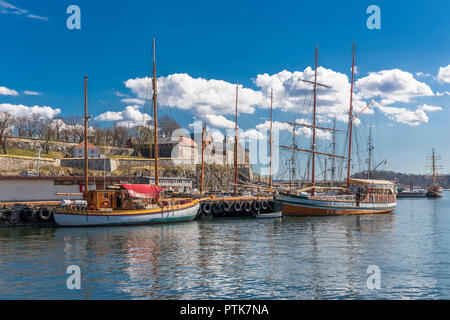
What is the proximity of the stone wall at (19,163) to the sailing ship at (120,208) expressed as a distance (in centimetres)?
5838

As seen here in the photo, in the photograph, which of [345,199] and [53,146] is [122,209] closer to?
[345,199]

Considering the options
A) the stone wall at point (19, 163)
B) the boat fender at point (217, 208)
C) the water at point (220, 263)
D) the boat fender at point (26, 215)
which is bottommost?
the water at point (220, 263)

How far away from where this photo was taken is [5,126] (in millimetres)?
110188

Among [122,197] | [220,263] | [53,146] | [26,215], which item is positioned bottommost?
[220,263]

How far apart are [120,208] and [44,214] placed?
7.84m

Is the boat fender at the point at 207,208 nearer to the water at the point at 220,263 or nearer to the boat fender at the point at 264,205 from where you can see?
the boat fender at the point at 264,205

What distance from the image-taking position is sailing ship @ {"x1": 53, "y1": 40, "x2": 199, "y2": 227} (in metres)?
40.5

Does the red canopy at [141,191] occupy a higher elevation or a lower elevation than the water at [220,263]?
higher

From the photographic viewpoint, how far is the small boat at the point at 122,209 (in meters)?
40.5

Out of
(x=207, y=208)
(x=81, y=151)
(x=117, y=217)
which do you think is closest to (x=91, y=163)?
(x=81, y=151)

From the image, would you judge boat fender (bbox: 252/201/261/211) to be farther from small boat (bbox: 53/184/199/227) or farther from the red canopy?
the red canopy

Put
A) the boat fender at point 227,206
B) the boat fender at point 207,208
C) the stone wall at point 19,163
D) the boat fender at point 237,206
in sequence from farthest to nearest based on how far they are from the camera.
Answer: the stone wall at point 19,163, the boat fender at point 237,206, the boat fender at point 227,206, the boat fender at point 207,208

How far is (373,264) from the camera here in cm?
2472

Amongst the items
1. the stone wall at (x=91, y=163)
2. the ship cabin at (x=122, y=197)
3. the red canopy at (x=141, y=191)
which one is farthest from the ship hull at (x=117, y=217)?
the stone wall at (x=91, y=163)
